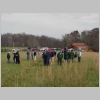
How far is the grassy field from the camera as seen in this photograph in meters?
11.0

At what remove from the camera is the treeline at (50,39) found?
1169 cm

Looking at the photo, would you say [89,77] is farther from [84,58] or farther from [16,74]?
[16,74]

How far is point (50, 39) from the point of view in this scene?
1173cm

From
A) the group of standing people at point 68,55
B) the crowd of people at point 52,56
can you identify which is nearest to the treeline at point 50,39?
the crowd of people at point 52,56

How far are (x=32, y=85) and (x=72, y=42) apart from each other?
2.98 meters

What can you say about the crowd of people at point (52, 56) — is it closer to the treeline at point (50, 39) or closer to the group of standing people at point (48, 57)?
the group of standing people at point (48, 57)

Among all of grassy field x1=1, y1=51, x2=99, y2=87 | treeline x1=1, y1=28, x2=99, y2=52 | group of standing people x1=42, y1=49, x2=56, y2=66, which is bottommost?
grassy field x1=1, y1=51, x2=99, y2=87

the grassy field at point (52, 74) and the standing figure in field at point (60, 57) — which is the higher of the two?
the standing figure in field at point (60, 57)

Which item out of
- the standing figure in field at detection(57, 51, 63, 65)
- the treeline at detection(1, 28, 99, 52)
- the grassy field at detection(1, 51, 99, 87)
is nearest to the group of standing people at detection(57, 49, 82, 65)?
the standing figure in field at detection(57, 51, 63, 65)

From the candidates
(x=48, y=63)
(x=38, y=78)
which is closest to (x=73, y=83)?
(x=38, y=78)

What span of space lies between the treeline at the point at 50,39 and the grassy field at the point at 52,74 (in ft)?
1.87

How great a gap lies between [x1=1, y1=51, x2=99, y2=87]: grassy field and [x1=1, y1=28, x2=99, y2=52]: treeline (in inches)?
22.5

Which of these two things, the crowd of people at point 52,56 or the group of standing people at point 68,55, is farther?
the group of standing people at point 68,55

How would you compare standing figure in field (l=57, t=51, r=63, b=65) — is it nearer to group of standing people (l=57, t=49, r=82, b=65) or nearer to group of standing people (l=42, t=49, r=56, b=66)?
group of standing people (l=57, t=49, r=82, b=65)
